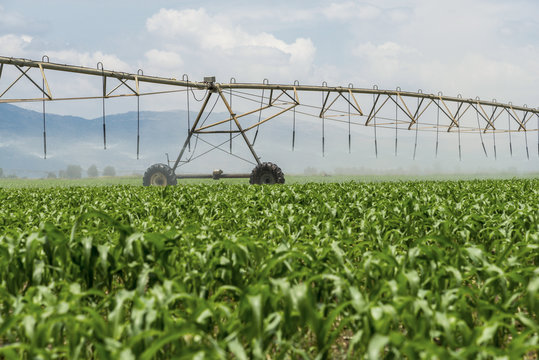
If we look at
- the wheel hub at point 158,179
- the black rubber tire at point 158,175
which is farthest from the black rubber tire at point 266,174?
the wheel hub at point 158,179

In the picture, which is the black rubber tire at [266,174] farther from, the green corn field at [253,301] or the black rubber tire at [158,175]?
the green corn field at [253,301]

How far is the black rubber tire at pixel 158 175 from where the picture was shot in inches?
800

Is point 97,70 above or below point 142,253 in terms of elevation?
above

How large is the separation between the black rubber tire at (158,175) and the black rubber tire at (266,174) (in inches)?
138

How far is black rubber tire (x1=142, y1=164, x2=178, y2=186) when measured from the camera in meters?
20.3

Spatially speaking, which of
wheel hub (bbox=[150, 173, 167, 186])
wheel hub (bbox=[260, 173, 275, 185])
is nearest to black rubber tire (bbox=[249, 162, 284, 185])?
wheel hub (bbox=[260, 173, 275, 185])

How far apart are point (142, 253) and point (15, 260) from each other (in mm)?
948

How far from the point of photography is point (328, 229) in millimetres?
5543

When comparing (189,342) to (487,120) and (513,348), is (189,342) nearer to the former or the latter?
(513,348)

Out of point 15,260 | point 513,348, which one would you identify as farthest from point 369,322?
point 15,260

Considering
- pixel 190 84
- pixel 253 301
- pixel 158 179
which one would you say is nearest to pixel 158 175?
pixel 158 179

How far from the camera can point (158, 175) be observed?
810 inches

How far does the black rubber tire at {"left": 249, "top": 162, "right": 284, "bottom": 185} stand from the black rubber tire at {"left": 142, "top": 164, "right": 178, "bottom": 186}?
3.51m

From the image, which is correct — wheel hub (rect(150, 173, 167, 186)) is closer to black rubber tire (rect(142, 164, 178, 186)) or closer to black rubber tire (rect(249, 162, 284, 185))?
black rubber tire (rect(142, 164, 178, 186))
